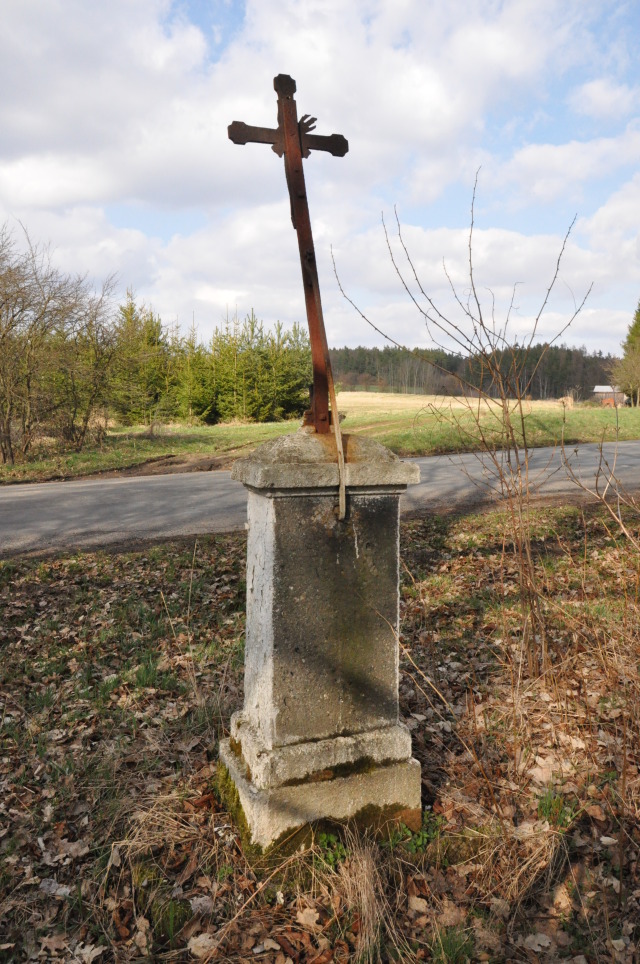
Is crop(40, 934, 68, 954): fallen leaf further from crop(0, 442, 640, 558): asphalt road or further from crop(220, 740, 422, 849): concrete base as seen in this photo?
crop(0, 442, 640, 558): asphalt road

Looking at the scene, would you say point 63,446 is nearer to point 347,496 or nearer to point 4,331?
point 4,331

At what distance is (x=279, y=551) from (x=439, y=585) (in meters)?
3.43

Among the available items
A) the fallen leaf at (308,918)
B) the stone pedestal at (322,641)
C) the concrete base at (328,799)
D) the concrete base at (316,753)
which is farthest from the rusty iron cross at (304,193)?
the fallen leaf at (308,918)

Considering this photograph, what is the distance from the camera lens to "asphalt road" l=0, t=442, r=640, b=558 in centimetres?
714

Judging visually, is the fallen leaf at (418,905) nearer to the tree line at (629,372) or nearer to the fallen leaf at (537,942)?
the fallen leaf at (537,942)

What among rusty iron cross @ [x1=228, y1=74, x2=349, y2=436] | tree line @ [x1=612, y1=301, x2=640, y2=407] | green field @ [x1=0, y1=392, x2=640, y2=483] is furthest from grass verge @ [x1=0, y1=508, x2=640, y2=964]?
tree line @ [x1=612, y1=301, x2=640, y2=407]

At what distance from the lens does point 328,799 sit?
2510mm

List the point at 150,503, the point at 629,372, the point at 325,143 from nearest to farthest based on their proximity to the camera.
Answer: the point at 325,143, the point at 150,503, the point at 629,372

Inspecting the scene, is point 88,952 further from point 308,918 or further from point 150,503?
point 150,503

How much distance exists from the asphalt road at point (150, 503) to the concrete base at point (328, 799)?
3.34 metres

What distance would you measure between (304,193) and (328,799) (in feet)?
7.81

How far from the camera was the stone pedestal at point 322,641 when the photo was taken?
2.41 metres

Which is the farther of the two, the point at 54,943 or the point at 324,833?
the point at 324,833

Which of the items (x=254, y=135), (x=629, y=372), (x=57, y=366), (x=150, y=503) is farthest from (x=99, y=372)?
(x=629, y=372)
